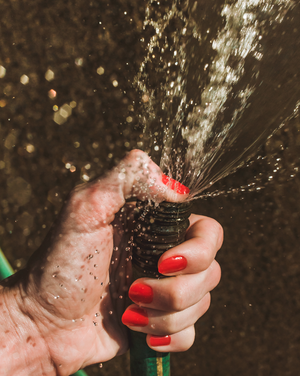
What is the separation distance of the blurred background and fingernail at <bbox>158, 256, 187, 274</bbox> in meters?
0.20

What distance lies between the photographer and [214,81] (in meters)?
0.43

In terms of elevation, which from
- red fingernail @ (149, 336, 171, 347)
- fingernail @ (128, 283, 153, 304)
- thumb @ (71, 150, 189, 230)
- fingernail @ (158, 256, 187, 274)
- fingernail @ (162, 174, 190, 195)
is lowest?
red fingernail @ (149, 336, 171, 347)

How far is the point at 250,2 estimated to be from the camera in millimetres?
375

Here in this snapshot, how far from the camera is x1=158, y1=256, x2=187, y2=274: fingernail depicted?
359 mm

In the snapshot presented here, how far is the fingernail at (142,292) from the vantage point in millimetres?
382

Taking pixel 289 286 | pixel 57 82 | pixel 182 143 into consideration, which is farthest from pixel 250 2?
pixel 289 286

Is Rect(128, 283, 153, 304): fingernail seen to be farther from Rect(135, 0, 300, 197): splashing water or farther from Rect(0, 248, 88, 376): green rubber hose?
Rect(0, 248, 88, 376): green rubber hose

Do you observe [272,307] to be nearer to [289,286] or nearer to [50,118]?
[289,286]

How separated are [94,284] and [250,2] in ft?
1.50

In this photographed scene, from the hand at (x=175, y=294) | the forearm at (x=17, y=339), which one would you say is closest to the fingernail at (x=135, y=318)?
the hand at (x=175, y=294)

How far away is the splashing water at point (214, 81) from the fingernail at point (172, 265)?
0.11 meters

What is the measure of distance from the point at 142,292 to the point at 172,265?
2.4 inches

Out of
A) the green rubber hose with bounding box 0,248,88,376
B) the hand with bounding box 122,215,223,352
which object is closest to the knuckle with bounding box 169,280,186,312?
the hand with bounding box 122,215,223,352

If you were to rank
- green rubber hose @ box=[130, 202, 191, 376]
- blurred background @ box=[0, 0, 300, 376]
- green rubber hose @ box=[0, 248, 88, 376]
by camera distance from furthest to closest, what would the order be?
green rubber hose @ box=[0, 248, 88, 376], blurred background @ box=[0, 0, 300, 376], green rubber hose @ box=[130, 202, 191, 376]
